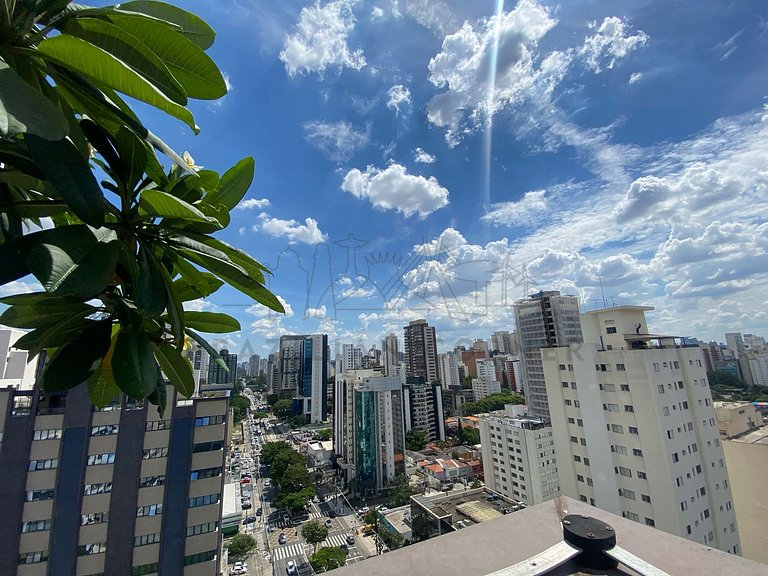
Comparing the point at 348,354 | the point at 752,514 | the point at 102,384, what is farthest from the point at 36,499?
the point at 348,354

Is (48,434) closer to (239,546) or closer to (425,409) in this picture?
(239,546)

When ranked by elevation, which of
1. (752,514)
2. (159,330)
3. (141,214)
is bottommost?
(752,514)

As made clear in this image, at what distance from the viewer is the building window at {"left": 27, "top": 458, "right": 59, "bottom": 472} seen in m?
6.80

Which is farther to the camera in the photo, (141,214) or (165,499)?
(165,499)

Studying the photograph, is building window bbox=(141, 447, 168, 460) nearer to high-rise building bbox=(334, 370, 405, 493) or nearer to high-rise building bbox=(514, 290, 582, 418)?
high-rise building bbox=(334, 370, 405, 493)

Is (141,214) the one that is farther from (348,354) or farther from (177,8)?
(348,354)

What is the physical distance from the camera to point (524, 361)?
71.3 feet

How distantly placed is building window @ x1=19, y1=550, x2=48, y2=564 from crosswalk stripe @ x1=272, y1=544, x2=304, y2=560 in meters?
9.00

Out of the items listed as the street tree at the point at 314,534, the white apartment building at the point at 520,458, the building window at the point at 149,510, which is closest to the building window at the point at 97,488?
the building window at the point at 149,510

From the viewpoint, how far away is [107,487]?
22.7 feet

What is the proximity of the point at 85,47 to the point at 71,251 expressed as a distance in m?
0.27

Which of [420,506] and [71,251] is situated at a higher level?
[71,251]

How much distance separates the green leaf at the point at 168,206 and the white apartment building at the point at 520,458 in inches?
609

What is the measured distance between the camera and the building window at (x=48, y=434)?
6.94 metres
